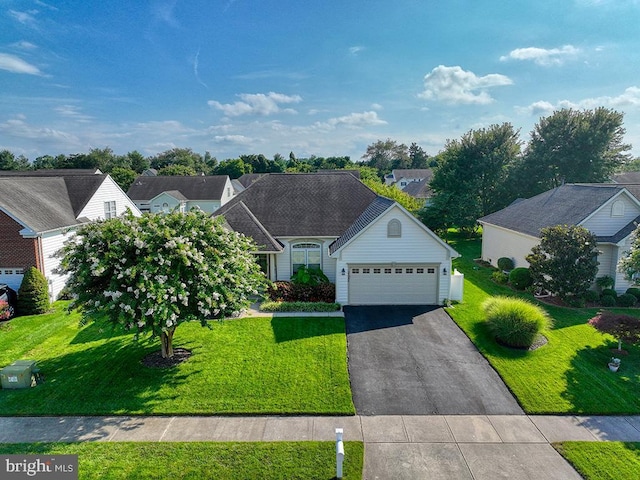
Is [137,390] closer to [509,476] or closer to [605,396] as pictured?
[509,476]

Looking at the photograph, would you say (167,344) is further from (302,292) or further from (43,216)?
(43,216)

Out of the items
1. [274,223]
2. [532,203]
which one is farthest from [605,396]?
[532,203]

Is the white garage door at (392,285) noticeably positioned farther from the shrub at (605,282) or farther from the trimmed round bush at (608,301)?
the shrub at (605,282)

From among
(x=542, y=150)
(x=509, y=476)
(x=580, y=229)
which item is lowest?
(x=509, y=476)

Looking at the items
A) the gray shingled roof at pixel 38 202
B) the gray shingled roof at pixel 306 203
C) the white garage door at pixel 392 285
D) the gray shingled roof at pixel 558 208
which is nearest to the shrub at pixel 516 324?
the white garage door at pixel 392 285

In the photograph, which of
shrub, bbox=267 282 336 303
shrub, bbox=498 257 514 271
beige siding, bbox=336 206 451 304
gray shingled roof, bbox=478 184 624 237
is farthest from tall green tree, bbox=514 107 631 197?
shrub, bbox=267 282 336 303

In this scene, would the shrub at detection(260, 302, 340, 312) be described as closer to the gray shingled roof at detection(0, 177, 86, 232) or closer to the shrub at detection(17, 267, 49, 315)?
the shrub at detection(17, 267, 49, 315)
